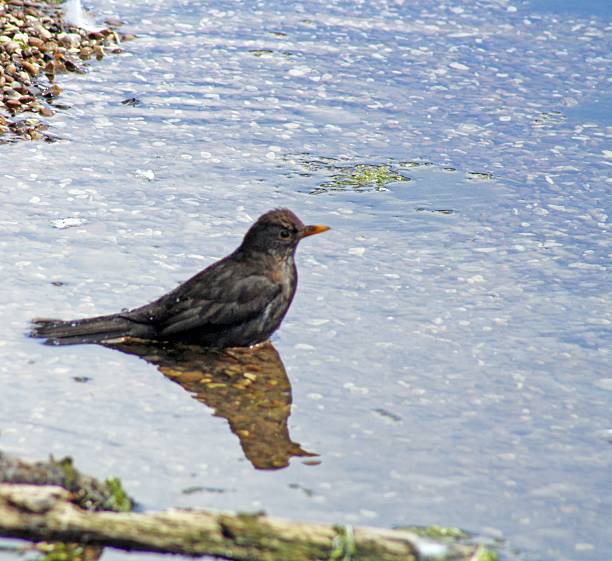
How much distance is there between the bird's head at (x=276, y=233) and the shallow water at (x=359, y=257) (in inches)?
19.5

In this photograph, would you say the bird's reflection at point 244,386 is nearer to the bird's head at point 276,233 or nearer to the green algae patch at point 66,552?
the bird's head at point 276,233

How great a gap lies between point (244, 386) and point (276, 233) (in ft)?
3.80

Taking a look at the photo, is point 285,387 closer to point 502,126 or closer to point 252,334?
point 252,334

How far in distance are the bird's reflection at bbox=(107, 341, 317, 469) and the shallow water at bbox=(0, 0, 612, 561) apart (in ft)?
0.29

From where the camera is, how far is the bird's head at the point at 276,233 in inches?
292

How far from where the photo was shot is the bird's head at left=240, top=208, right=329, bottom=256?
7422 mm

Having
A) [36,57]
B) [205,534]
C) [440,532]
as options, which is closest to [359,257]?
[440,532]

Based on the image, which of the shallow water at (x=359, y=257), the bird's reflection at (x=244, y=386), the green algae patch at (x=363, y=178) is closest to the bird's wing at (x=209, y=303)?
the bird's reflection at (x=244, y=386)

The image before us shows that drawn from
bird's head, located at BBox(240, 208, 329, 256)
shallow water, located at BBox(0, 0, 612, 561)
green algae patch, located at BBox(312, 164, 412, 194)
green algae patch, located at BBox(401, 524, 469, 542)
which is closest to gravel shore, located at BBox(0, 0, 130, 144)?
shallow water, located at BBox(0, 0, 612, 561)

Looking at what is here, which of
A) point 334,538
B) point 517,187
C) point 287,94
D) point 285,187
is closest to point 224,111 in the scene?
point 287,94

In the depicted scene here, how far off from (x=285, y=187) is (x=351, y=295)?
80.0 inches

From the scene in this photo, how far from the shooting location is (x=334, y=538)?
15.2 feet

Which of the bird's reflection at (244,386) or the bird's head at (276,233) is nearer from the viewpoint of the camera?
the bird's reflection at (244,386)

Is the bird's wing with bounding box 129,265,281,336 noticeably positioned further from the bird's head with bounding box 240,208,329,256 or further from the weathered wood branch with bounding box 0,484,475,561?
the weathered wood branch with bounding box 0,484,475,561
